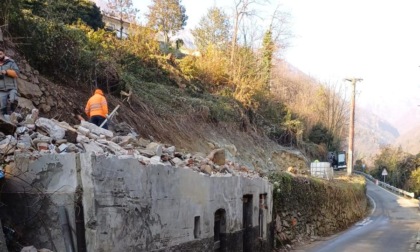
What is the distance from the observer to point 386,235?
854 inches

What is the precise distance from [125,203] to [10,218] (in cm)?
159

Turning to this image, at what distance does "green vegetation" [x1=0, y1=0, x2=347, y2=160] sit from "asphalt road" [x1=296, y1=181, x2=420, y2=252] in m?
8.02

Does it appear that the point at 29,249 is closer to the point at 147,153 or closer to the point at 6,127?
the point at 6,127

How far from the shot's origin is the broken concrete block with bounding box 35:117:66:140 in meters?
7.27

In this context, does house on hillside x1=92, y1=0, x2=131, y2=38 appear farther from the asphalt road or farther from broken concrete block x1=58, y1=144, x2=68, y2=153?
broken concrete block x1=58, y1=144, x2=68, y2=153

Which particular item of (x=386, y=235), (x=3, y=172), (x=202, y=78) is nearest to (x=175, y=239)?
(x=3, y=172)

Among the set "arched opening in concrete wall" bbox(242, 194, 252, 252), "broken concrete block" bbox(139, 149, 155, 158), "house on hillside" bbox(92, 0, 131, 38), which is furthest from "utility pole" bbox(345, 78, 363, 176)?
"broken concrete block" bbox(139, 149, 155, 158)

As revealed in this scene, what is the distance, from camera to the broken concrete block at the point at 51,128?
7.27m

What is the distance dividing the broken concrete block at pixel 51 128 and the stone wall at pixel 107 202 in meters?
0.93

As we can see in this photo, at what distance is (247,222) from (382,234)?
1211 centimetres

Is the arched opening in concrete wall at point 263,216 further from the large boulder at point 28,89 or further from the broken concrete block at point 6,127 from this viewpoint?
the broken concrete block at point 6,127

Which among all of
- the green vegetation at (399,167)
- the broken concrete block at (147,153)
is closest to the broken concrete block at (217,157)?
the broken concrete block at (147,153)

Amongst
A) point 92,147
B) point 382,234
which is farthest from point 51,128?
point 382,234

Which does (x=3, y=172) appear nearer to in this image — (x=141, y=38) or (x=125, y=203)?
(x=125, y=203)
